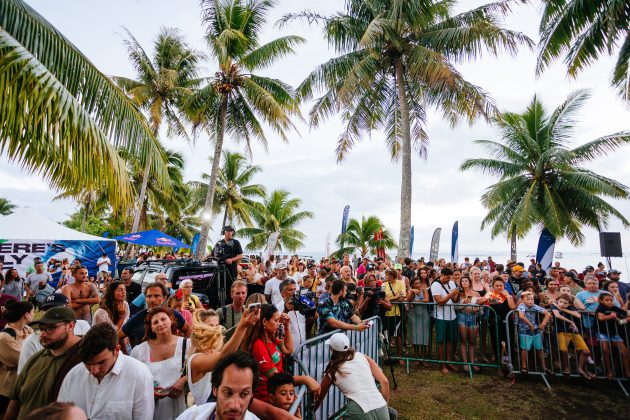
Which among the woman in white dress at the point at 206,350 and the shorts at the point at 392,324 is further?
the shorts at the point at 392,324

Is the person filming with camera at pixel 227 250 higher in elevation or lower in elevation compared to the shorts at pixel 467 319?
higher

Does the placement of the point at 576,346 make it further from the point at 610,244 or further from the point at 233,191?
the point at 233,191

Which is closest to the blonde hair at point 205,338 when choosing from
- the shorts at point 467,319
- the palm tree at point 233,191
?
the shorts at point 467,319

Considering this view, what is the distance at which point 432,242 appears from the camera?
17.0 metres

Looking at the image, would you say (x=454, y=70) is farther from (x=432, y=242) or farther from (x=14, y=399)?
(x=14, y=399)

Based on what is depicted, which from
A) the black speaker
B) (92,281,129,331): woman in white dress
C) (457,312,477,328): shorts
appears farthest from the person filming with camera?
the black speaker

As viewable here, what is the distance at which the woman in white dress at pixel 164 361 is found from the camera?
2.80 meters

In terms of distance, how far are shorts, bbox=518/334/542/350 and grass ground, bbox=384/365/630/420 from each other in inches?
24.2

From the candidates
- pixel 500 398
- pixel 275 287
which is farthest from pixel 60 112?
pixel 500 398

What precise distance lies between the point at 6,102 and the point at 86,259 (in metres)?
12.6

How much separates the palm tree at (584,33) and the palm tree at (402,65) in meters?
1.81

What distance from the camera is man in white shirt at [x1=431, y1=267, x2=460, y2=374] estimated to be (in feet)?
21.3

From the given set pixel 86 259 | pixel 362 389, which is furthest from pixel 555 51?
pixel 86 259

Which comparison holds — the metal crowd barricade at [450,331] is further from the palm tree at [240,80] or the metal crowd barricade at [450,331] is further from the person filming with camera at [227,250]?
the palm tree at [240,80]
